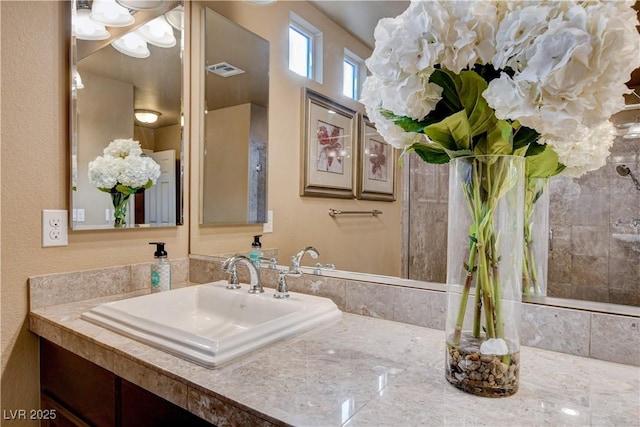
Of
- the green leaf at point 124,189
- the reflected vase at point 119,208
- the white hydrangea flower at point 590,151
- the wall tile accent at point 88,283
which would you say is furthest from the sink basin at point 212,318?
the white hydrangea flower at point 590,151

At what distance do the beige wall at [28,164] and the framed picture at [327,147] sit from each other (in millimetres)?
865

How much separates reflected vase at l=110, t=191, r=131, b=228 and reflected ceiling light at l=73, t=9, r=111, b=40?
57 centimetres

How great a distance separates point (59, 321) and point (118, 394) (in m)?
0.35

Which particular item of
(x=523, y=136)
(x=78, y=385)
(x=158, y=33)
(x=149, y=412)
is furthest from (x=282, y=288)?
(x=158, y=33)

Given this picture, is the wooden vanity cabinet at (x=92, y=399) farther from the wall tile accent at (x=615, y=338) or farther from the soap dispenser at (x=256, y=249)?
the wall tile accent at (x=615, y=338)

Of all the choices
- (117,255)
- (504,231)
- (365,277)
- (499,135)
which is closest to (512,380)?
(504,231)

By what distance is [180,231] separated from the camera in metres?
1.68

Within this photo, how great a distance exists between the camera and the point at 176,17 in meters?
1.64

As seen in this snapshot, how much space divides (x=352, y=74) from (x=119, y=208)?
1032 millimetres

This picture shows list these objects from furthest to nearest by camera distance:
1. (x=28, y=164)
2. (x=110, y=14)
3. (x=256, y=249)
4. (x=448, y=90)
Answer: (x=256, y=249)
(x=110, y=14)
(x=28, y=164)
(x=448, y=90)

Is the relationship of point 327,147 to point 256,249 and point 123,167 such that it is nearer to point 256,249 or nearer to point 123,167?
point 256,249

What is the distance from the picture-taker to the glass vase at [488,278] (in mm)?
675

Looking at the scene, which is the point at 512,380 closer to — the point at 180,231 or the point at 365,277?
the point at 365,277

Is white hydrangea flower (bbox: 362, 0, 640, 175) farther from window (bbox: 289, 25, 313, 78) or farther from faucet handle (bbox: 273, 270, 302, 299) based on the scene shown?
window (bbox: 289, 25, 313, 78)
